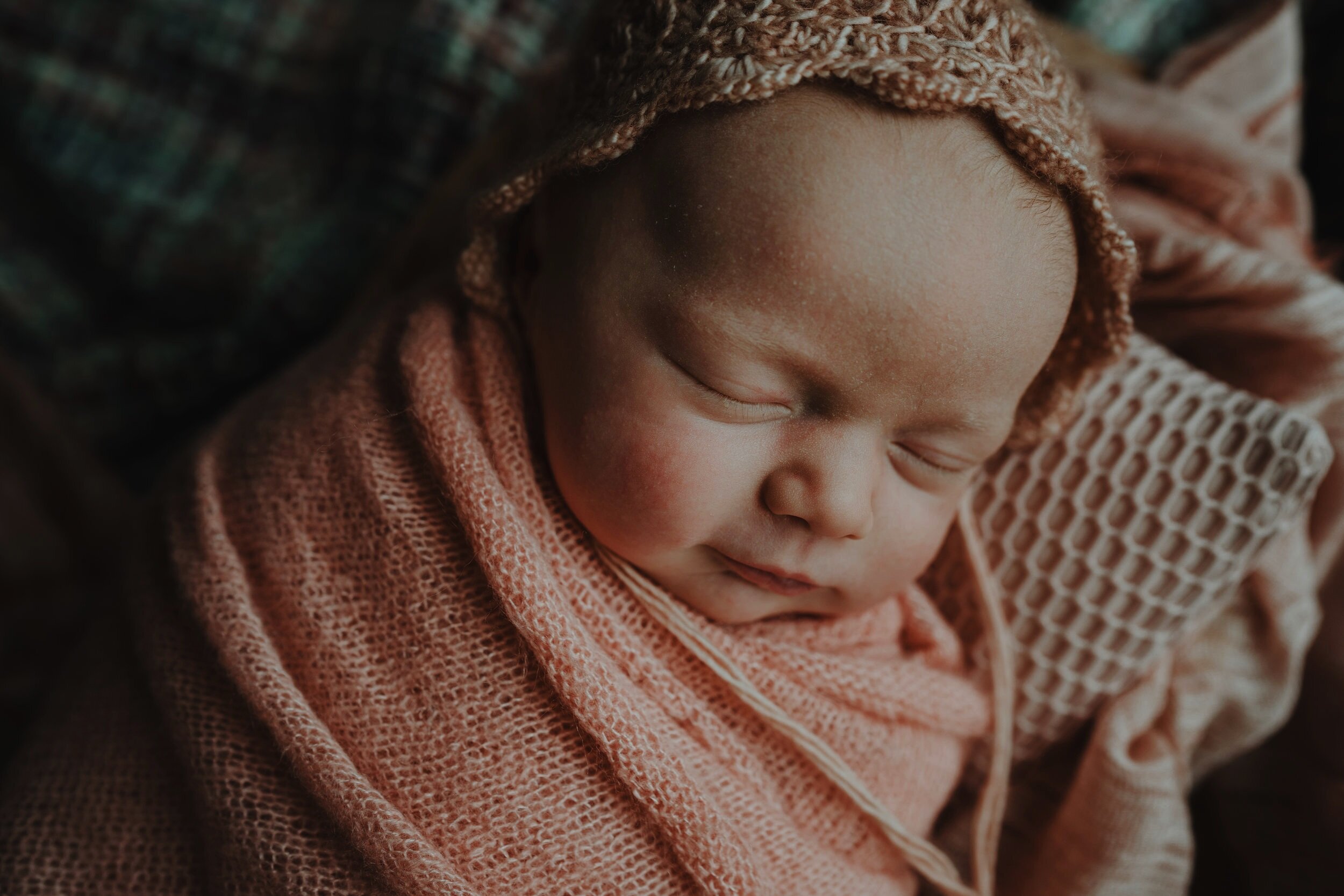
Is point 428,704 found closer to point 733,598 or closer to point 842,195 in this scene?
point 733,598

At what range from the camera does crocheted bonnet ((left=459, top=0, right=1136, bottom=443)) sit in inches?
27.8

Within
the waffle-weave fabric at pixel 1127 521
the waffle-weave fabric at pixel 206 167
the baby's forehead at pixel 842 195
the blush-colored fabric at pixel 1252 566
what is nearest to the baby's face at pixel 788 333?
the baby's forehead at pixel 842 195

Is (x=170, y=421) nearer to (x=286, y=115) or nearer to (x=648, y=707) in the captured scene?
(x=286, y=115)

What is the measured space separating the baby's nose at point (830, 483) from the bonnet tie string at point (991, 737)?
157 millimetres

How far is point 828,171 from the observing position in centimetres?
71

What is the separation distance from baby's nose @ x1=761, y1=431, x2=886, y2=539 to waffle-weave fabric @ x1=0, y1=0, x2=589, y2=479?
86cm

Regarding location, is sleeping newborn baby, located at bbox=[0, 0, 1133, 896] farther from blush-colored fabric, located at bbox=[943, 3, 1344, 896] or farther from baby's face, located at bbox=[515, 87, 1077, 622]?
blush-colored fabric, located at bbox=[943, 3, 1344, 896]

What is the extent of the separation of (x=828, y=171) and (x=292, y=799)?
0.67 metres

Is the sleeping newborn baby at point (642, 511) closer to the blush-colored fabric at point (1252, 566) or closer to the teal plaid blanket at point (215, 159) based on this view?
the blush-colored fabric at point (1252, 566)

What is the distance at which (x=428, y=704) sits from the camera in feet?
2.66

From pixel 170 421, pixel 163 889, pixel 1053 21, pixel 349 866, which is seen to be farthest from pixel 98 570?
pixel 1053 21

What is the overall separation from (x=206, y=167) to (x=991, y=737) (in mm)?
Result: 1374

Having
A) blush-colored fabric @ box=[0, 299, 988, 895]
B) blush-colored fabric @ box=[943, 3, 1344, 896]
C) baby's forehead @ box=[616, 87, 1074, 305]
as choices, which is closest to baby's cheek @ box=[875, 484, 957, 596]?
blush-colored fabric @ box=[0, 299, 988, 895]

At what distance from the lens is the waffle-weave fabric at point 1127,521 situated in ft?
3.18
